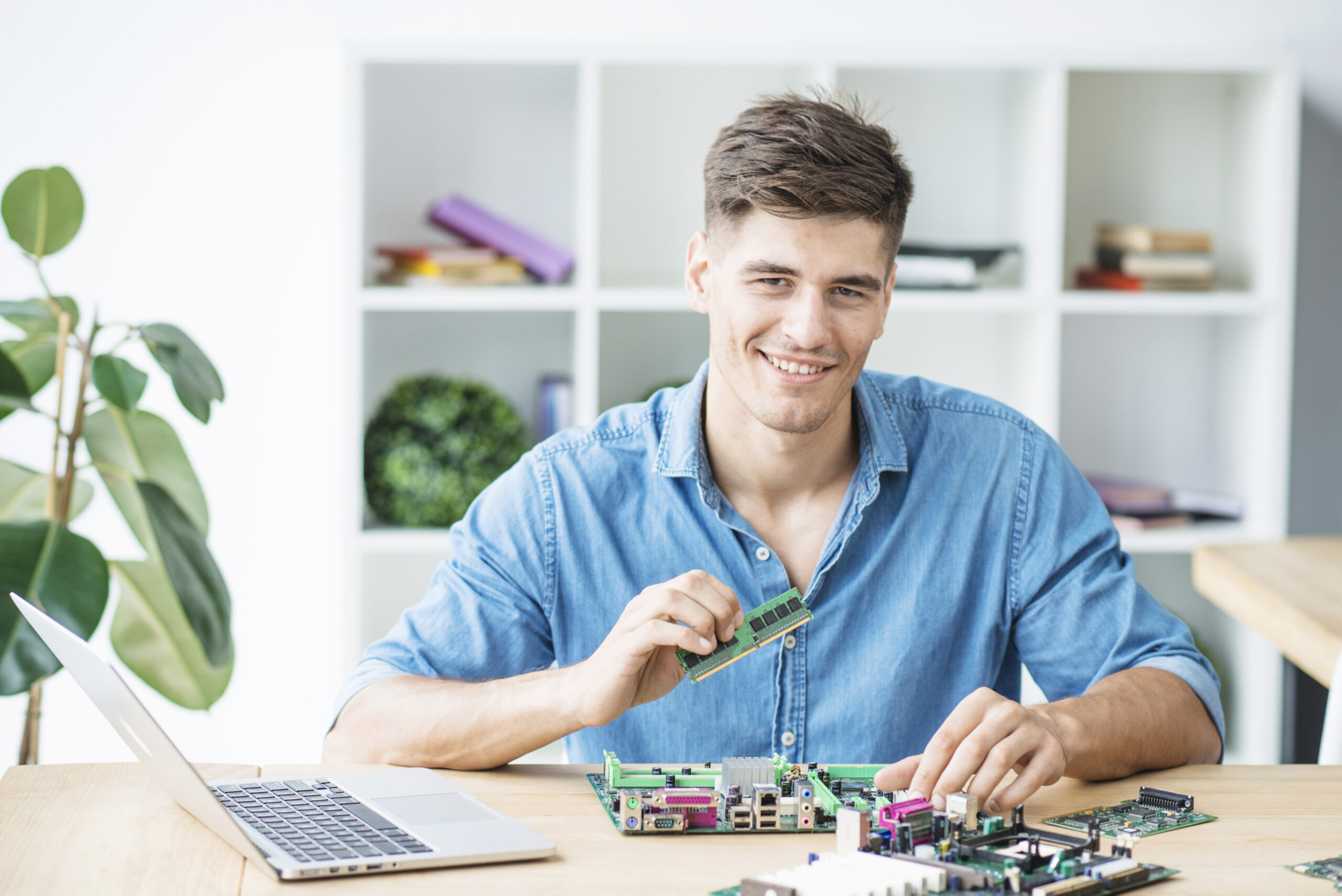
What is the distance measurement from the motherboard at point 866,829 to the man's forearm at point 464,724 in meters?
0.10

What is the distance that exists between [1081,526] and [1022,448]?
12 centimetres

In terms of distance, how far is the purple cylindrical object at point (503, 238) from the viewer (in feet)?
8.55

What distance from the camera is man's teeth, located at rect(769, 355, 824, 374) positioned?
1472 millimetres

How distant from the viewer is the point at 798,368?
147 centimetres

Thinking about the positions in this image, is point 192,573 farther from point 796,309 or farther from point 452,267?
point 796,309

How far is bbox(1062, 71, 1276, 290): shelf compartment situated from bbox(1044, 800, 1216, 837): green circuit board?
194cm

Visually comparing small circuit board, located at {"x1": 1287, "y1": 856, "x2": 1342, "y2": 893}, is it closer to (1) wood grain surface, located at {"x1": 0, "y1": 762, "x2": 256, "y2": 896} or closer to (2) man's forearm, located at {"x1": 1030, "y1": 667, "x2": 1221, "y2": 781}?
(2) man's forearm, located at {"x1": 1030, "y1": 667, "x2": 1221, "y2": 781}

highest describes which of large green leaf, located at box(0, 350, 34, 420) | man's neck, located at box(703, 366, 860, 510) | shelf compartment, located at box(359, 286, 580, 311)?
shelf compartment, located at box(359, 286, 580, 311)

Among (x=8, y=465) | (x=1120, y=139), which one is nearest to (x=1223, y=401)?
(x=1120, y=139)

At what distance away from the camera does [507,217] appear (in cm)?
279

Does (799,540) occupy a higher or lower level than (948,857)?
higher

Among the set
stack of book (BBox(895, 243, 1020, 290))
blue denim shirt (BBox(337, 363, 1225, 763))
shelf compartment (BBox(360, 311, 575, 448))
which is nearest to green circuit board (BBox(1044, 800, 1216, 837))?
blue denim shirt (BBox(337, 363, 1225, 763))

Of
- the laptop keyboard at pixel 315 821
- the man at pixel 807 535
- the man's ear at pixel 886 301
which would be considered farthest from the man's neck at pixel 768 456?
the laptop keyboard at pixel 315 821

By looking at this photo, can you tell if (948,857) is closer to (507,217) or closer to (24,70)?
(507,217)
